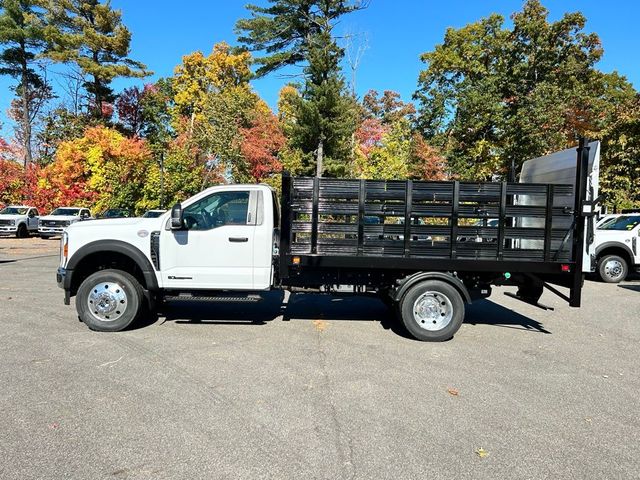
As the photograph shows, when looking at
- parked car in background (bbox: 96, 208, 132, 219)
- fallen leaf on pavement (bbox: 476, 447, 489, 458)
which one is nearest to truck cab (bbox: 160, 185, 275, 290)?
fallen leaf on pavement (bbox: 476, 447, 489, 458)

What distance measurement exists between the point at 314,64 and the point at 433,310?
82.9ft

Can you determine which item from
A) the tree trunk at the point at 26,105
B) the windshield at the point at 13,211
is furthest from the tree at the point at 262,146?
the tree trunk at the point at 26,105

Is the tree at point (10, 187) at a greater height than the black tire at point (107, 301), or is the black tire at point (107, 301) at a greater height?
the tree at point (10, 187)

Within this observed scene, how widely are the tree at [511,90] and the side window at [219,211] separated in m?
22.5

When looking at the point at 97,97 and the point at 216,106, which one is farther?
the point at 97,97

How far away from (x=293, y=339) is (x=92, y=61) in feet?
137

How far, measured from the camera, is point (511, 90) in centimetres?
2922

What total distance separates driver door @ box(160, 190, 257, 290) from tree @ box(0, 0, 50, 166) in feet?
131

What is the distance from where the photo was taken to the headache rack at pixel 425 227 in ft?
→ 21.9

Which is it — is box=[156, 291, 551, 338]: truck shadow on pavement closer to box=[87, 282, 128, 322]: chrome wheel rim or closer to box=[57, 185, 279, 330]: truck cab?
box=[87, 282, 128, 322]: chrome wheel rim

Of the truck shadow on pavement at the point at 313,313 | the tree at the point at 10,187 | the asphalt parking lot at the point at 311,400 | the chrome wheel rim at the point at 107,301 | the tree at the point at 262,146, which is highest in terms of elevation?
the tree at the point at 262,146

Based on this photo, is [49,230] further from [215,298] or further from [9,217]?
[215,298]

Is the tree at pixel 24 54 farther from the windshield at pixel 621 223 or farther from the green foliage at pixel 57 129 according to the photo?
the windshield at pixel 621 223

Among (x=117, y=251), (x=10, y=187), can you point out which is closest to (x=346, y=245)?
(x=117, y=251)
